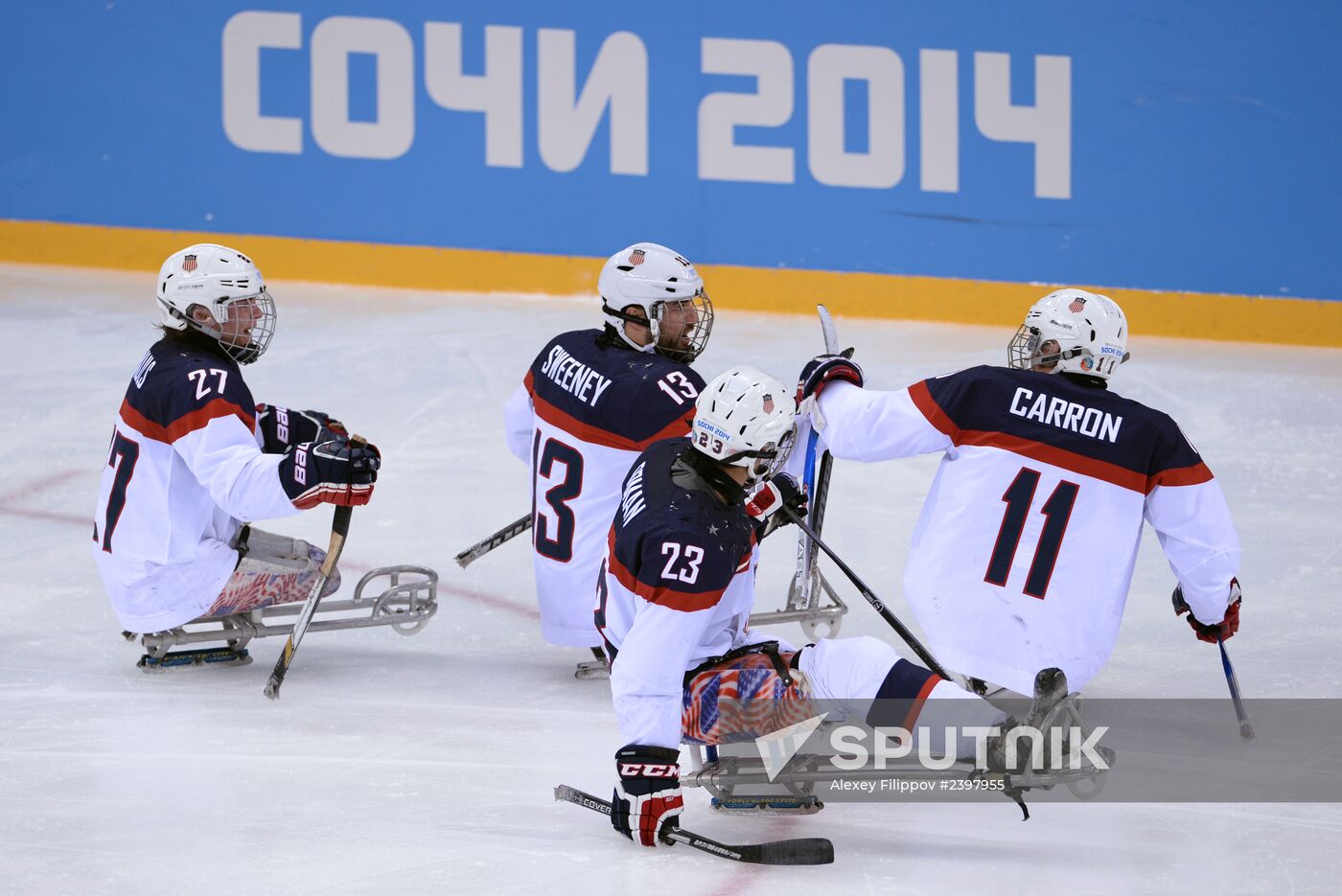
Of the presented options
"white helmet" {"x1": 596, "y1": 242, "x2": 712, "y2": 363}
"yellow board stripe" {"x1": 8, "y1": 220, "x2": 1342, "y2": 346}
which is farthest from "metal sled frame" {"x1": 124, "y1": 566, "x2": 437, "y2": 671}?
"yellow board stripe" {"x1": 8, "y1": 220, "x2": 1342, "y2": 346}

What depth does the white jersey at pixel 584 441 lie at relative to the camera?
15.6 feet

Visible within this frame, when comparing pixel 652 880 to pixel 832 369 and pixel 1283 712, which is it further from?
pixel 1283 712

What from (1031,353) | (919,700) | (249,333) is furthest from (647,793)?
(249,333)

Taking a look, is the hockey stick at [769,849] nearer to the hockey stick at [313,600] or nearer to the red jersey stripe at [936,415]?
the red jersey stripe at [936,415]

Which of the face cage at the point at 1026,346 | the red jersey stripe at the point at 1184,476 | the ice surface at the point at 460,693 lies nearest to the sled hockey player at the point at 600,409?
the ice surface at the point at 460,693

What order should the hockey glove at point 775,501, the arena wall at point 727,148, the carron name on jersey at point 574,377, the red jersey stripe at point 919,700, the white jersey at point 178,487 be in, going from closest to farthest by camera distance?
the red jersey stripe at point 919,700, the hockey glove at point 775,501, the white jersey at point 178,487, the carron name on jersey at point 574,377, the arena wall at point 727,148

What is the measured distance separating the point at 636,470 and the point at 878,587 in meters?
2.10

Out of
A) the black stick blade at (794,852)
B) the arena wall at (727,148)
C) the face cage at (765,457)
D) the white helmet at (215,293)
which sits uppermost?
the arena wall at (727,148)

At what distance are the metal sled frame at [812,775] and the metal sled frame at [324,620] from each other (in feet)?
4.58

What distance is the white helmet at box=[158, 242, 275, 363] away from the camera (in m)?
4.73

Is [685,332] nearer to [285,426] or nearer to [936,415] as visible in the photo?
[936,415]

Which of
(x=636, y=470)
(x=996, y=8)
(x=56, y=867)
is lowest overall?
(x=56, y=867)

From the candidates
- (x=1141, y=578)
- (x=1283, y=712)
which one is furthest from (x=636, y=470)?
(x=1141, y=578)

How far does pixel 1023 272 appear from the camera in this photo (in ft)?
29.5
